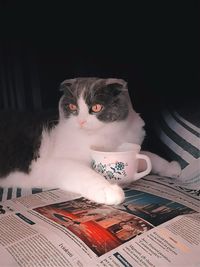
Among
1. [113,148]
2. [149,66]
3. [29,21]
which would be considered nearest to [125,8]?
[149,66]

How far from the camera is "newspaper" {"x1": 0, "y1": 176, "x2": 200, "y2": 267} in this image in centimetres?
64

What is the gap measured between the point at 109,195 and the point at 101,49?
0.81 meters

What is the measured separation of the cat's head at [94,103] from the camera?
1.10 m

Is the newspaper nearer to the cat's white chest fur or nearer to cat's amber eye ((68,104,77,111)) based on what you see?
the cat's white chest fur

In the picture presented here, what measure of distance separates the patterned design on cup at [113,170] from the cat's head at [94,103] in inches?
7.0

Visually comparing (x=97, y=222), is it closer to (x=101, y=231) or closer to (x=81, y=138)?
(x=101, y=231)

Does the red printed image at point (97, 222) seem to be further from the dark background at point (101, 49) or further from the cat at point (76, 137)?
the dark background at point (101, 49)

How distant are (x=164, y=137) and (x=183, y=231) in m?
0.66

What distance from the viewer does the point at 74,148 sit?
112 cm

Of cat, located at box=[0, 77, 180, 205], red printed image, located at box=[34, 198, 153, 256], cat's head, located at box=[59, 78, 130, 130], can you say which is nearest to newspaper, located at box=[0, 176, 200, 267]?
red printed image, located at box=[34, 198, 153, 256]

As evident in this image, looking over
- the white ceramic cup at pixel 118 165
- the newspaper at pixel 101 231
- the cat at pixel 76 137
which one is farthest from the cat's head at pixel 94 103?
the newspaper at pixel 101 231

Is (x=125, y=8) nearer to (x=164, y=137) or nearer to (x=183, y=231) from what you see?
(x=164, y=137)

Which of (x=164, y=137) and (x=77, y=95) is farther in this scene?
(x=164, y=137)

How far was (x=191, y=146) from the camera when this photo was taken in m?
1.16
